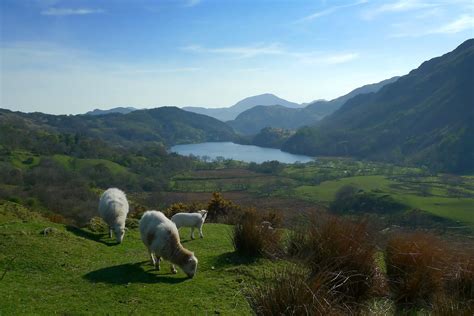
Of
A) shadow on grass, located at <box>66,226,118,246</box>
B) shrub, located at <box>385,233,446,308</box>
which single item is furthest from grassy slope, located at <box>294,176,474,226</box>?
shadow on grass, located at <box>66,226,118,246</box>

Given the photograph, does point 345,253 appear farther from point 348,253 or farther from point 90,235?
point 90,235

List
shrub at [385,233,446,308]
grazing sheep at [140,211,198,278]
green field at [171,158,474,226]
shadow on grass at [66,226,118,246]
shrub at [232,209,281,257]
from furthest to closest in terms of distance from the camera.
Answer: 1. green field at [171,158,474,226]
2. shadow on grass at [66,226,118,246]
3. shrub at [232,209,281,257]
4. grazing sheep at [140,211,198,278]
5. shrub at [385,233,446,308]

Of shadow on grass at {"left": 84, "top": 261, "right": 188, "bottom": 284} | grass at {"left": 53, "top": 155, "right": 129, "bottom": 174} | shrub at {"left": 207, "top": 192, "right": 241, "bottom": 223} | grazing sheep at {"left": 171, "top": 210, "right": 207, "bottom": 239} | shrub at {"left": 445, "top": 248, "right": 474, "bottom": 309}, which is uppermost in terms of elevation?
shrub at {"left": 445, "top": 248, "right": 474, "bottom": 309}

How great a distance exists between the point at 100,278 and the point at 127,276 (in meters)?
0.59

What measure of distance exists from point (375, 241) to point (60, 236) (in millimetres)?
8819

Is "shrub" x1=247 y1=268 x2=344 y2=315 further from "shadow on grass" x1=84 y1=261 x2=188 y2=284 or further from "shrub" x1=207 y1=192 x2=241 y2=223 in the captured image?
"shrub" x1=207 y1=192 x2=241 y2=223

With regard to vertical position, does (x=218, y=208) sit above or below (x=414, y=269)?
below

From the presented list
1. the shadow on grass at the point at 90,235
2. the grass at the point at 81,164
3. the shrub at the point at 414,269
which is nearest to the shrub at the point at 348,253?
the shrub at the point at 414,269

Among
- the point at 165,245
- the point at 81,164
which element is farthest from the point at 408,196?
the point at 165,245

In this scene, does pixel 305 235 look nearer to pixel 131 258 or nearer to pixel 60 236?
pixel 131 258

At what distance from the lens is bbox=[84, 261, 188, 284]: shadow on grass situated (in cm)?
903

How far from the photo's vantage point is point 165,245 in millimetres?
9852

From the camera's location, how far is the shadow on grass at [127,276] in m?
9.03

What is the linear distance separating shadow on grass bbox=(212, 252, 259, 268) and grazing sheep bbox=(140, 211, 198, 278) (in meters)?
1.14
